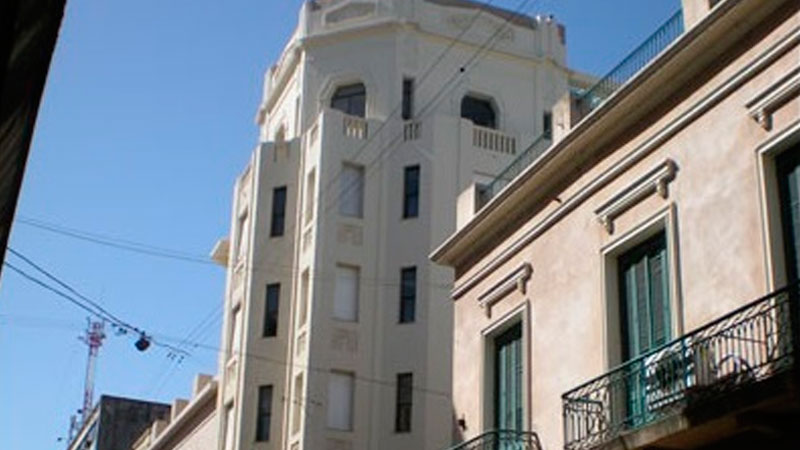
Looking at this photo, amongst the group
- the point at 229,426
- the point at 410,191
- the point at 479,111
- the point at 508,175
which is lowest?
the point at 229,426

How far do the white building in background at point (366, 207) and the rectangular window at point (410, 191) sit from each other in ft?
0.17

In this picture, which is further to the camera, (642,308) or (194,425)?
(194,425)

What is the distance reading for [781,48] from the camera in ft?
47.8

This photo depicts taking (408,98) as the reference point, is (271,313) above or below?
below

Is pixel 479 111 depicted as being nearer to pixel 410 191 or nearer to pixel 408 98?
pixel 408 98

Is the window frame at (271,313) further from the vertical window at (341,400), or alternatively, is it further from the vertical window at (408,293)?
the vertical window at (408,293)

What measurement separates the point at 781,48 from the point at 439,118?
17.6m

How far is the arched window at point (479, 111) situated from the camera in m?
33.6

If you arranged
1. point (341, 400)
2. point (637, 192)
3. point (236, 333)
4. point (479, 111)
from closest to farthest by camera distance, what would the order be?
point (637, 192) < point (341, 400) < point (236, 333) < point (479, 111)

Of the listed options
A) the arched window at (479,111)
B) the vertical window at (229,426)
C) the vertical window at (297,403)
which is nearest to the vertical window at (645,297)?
the vertical window at (297,403)

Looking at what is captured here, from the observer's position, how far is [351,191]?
31516 mm

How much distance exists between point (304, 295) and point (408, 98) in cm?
568

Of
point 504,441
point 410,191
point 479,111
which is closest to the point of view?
point 504,441

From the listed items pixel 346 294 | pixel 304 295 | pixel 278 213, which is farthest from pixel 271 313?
pixel 278 213
